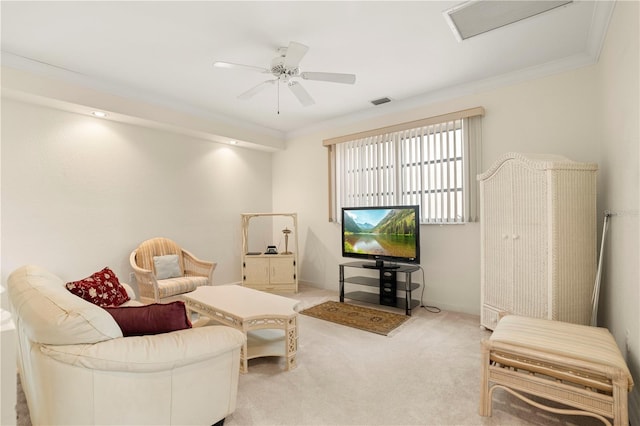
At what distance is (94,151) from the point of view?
392cm

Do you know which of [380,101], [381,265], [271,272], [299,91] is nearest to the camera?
[299,91]

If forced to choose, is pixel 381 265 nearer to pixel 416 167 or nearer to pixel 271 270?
pixel 416 167

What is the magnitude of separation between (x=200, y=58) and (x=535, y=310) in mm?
3942

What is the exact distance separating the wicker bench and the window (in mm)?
2056

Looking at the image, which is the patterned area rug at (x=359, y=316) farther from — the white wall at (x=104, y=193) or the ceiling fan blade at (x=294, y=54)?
the ceiling fan blade at (x=294, y=54)

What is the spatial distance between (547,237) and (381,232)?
1.98 m

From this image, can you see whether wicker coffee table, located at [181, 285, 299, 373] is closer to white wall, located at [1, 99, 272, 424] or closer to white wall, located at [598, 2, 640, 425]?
white wall, located at [1, 99, 272, 424]

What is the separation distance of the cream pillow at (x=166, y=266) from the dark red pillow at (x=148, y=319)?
255 centimetres

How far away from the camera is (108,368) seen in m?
1.42

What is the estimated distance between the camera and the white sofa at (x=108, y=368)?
1.41 meters

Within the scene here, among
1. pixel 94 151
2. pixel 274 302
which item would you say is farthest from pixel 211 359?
pixel 94 151

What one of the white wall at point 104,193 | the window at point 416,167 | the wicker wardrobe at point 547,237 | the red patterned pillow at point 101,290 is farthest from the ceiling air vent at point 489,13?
the white wall at point 104,193

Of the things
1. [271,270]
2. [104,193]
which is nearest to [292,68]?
[104,193]

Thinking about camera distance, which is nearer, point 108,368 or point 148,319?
point 108,368
